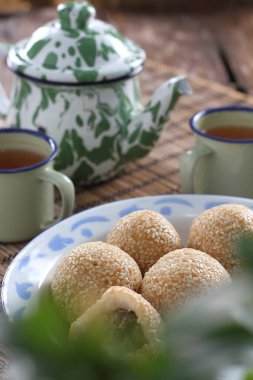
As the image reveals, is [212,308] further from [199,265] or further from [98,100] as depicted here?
[98,100]

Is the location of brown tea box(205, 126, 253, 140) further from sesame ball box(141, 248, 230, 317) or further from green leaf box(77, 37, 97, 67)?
sesame ball box(141, 248, 230, 317)

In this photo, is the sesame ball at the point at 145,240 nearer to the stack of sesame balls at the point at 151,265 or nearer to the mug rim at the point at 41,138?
the stack of sesame balls at the point at 151,265

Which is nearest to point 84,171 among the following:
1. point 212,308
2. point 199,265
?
point 199,265

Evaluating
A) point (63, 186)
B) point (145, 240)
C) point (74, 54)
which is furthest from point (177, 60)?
point (145, 240)

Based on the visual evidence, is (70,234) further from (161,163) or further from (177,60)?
(177,60)

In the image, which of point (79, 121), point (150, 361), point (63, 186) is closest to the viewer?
point (150, 361)

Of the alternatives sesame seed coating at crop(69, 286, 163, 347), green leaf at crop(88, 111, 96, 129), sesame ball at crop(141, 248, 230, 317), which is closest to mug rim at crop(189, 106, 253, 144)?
green leaf at crop(88, 111, 96, 129)

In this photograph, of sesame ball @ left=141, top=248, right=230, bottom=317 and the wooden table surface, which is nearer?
sesame ball @ left=141, top=248, right=230, bottom=317
